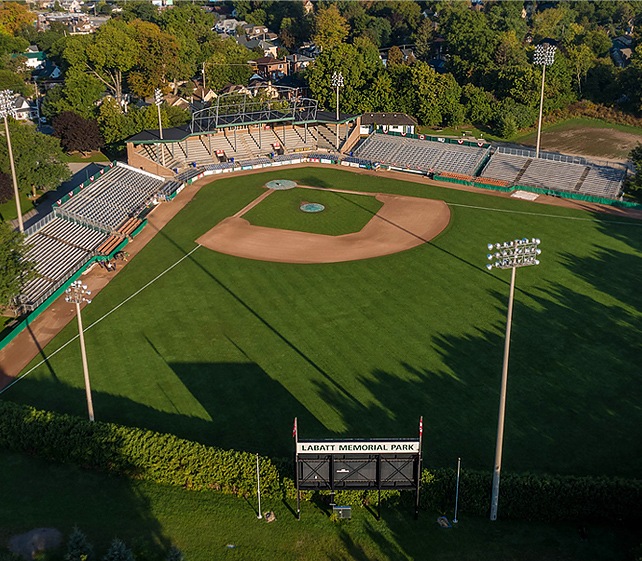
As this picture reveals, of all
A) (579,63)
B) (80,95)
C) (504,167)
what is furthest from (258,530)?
(579,63)

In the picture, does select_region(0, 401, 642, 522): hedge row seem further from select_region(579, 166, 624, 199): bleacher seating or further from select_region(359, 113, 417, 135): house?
select_region(359, 113, 417, 135): house

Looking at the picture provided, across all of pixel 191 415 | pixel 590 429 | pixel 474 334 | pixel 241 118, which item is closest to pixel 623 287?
pixel 474 334

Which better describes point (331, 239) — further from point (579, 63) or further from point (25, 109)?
point (25, 109)

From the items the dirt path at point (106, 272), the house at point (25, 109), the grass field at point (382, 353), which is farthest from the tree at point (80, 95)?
the grass field at point (382, 353)

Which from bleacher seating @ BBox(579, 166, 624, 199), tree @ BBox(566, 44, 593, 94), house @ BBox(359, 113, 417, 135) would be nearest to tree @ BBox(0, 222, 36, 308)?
bleacher seating @ BBox(579, 166, 624, 199)

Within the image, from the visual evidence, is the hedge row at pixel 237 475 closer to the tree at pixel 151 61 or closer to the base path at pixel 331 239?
the base path at pixel 331 239
